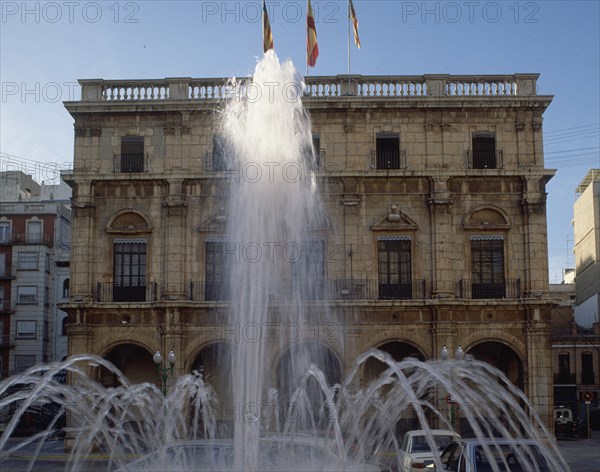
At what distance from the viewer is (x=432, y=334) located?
31.5m

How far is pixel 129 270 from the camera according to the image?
108 feet

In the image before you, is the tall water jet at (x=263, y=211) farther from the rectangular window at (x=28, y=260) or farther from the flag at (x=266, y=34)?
the rectangular window at (x=28, y=260)

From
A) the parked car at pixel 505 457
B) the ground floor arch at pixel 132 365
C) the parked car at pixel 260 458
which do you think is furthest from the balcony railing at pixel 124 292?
the parked car at pixel 505 457

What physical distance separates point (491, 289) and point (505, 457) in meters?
19.5

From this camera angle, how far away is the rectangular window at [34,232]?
167ft

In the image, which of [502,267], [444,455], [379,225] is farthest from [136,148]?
[444,455]

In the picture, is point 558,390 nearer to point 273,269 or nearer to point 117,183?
point 273,269

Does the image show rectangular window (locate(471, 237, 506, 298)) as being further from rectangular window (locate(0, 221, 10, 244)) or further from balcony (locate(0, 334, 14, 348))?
rectangular window (locate(0, 221, 10, 244))

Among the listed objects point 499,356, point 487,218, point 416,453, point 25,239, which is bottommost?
point 416,453

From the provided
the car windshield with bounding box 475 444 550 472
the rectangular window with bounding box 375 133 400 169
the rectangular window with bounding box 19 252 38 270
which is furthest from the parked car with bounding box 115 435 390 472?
the rectangular window with bounding box 19 252 38 270

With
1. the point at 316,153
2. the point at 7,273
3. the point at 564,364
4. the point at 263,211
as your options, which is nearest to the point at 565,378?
the point at 564,364

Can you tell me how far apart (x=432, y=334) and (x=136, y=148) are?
13.4m

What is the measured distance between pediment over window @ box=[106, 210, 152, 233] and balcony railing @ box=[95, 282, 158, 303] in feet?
6.82

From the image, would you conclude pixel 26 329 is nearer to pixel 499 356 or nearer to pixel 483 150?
pixel 499 356
